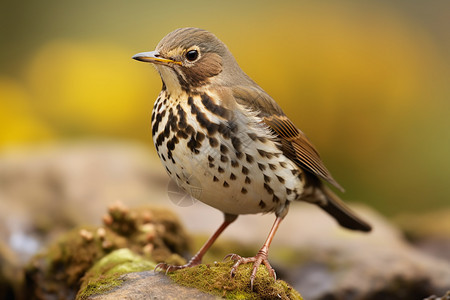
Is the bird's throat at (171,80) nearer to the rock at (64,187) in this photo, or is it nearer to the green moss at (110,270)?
the green moss at (110,270)

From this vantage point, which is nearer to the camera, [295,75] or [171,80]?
[171,80]

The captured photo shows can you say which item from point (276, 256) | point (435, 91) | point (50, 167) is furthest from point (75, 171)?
point (435, 91)

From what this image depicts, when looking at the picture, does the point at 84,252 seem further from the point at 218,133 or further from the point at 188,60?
the point at 188,60

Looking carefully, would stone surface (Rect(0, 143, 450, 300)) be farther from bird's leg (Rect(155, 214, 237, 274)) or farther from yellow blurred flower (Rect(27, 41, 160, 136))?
yellow blurred flower (Rect(27, 41, 160, 136))

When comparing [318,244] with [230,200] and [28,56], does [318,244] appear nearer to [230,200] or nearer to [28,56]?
[230,200]

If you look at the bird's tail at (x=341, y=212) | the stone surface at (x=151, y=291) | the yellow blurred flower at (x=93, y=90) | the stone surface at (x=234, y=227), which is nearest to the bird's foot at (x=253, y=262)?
the stone surface at (x=151, y=291)

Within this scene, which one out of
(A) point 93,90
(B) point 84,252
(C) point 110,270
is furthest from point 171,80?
(A) point 93,90

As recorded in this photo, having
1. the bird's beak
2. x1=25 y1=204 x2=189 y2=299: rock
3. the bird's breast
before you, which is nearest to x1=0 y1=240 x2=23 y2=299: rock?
x1=25 y1=204 x2=189 y2=299: rock

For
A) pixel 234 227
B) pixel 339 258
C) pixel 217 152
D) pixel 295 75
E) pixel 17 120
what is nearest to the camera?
pixel 217 152
